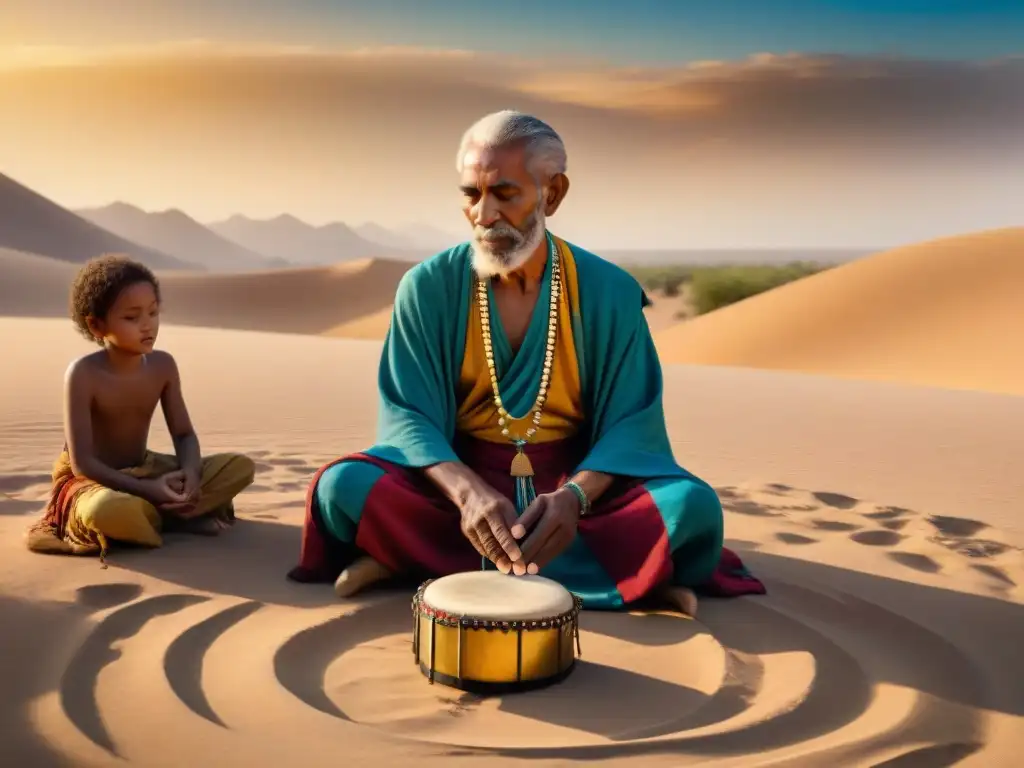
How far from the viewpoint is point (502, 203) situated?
3834mm

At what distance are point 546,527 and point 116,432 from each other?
2021mm

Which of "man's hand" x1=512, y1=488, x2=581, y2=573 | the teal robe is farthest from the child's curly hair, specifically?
"man's hand" x1=512, y1=488, x2=581, y2=573

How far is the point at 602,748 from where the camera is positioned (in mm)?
2723

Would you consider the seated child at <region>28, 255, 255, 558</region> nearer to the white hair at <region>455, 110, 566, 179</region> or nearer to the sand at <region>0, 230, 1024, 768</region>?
the sand at <region>0, 230, 1024, 768</region>

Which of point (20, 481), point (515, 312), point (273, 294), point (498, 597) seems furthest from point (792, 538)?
point (273, 294)

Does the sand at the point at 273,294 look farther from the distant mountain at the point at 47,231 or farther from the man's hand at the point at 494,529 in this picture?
the man's hand at the point at 494,529

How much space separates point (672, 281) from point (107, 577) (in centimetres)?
3451

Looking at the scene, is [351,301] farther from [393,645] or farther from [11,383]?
[393,645]

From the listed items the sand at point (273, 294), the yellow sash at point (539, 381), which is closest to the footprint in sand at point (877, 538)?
the yellow sash at point (539, 381)

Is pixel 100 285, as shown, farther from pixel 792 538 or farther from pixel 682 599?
pixel 792 538

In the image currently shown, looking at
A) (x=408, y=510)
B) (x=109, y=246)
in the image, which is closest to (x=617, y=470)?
(x=408, y=510)

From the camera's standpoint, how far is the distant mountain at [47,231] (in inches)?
3125

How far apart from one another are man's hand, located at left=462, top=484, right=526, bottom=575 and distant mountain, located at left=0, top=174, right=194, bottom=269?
80.4m

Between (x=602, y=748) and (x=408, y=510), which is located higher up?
(x=408, y=510)
